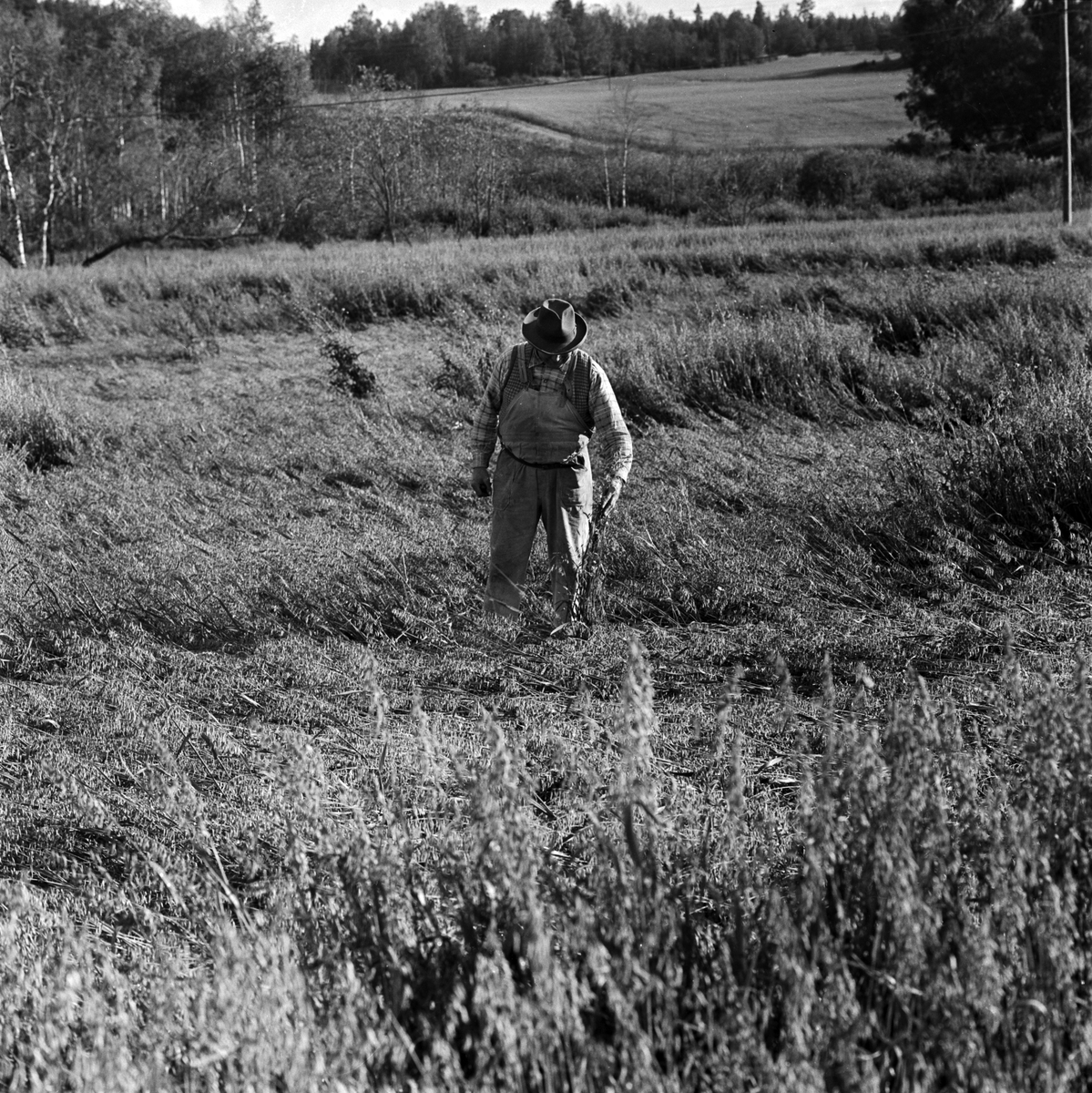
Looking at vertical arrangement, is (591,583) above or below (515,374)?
below

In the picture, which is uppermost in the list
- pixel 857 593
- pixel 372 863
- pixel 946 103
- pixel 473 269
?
pixel 946 103

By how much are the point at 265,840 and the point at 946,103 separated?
5933 centimetres

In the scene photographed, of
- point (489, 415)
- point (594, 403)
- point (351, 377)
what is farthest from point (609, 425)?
point (351, 377)

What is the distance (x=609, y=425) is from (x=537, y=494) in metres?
0.55

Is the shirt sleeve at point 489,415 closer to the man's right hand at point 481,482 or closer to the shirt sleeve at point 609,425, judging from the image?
the man's right hand at point 481,482

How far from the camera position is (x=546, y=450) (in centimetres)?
599

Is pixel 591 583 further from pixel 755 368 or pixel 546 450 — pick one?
pixel 755 368

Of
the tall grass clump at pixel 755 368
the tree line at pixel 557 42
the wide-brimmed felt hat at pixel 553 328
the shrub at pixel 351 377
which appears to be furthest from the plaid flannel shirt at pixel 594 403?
the tree line at pixel 557 42

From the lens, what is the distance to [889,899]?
213 centimetres

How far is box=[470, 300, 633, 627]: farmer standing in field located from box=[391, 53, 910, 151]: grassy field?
2231 inches

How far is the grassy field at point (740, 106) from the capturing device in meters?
64.0

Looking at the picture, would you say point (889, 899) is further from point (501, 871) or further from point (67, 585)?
point (67, 585)

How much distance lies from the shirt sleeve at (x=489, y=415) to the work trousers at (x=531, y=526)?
9 cm

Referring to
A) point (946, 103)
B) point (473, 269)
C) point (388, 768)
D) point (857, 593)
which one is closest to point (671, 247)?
point (473, 269)
